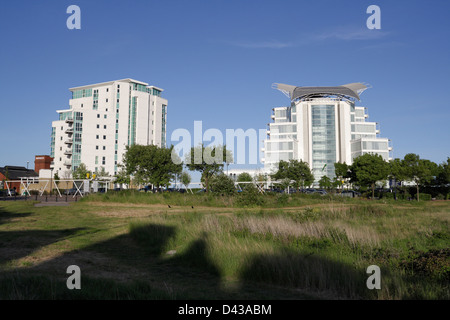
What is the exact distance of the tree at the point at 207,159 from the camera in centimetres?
5697

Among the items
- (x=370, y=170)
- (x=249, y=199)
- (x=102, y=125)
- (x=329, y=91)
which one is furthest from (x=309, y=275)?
(x=329, y=91)

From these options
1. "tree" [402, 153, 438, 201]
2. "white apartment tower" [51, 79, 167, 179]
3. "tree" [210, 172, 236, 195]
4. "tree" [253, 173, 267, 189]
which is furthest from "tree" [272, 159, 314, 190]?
"white apartment tower" [51, 79, 167, 179]

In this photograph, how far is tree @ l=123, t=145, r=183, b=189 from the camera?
60062 mm

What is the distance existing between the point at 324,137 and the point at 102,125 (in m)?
71.2

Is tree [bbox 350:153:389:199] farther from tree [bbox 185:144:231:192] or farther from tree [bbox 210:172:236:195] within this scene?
tree [bbox 210:172:236:195]

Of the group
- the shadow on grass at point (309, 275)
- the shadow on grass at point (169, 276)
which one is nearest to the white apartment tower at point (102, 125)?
the shadow on grass at point (169, 276)

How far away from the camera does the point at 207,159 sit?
2244 inches

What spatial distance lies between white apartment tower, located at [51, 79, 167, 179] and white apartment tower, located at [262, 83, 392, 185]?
43.2 m

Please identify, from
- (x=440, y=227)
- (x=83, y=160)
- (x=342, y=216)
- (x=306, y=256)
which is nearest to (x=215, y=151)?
(x=342, y=216)

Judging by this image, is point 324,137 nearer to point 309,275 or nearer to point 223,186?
point 223,186
